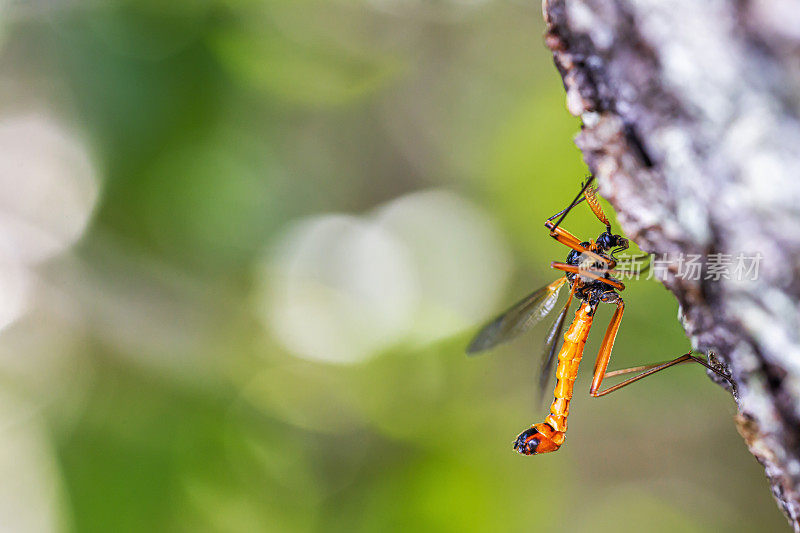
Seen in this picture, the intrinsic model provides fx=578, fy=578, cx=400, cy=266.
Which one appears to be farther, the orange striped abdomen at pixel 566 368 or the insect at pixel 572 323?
the orange striped abdomen at pixel 566 368

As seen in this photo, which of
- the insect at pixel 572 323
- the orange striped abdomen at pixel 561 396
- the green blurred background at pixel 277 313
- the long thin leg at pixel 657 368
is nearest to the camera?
the long thin leg at pixel 657 368

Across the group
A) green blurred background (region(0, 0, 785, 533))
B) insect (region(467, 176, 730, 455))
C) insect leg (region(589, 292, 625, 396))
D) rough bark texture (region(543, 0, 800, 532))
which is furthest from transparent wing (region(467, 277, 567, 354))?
rough bark texture (region(543, 0, 800, 532))

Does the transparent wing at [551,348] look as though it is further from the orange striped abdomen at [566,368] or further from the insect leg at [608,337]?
the insect leg at [608,337]

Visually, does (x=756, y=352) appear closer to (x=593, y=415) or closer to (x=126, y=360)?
(x=593, y=415)

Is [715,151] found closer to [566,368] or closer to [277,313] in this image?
[566,368]

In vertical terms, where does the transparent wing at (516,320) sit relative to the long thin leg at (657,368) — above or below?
above

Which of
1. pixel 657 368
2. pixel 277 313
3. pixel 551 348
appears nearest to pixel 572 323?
pixel 551 348

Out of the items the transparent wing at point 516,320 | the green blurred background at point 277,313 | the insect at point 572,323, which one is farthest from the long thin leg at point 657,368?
the green blurred background at point 277,313
